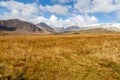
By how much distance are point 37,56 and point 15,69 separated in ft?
11.0

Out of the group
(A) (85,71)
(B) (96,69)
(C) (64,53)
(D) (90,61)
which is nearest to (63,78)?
(A) (85,71)

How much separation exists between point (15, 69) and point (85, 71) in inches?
201

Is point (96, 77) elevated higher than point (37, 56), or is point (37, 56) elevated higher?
point (37, 56)

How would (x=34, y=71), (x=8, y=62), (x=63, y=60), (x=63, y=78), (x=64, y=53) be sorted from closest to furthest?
(x=63, y=78)
(x=34, y=71)
(x=8, y=62)
(x=63, y=60)
(x=64, y=53)

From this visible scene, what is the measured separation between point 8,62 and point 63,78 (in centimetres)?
503

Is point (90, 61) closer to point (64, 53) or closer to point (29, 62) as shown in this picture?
point (64, 53)

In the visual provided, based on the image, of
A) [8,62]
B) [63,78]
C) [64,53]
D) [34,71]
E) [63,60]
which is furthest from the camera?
[64,53]

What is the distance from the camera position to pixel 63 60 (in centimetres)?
1612

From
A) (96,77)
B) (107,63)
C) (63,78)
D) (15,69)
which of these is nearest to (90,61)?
(107,63)

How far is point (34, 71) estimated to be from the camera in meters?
13.7

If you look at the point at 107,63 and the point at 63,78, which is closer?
the point at 63,78

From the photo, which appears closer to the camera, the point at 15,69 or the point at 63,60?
the point at 15,69

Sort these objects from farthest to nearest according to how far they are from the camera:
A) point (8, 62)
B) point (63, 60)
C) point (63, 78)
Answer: point (63, 60), point (8, 62), point (63, 78)

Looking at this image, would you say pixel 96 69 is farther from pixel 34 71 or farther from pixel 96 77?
pixel 34 71
